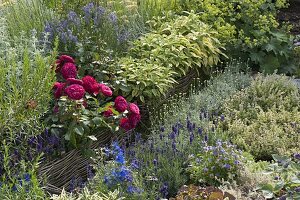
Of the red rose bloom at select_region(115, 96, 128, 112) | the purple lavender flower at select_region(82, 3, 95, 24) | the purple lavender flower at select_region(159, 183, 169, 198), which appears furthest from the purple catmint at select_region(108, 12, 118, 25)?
the purple lavender flower at select_region(159, 183, 169, 198)

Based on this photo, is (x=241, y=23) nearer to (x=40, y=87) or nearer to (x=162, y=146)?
(x=162, y=146)

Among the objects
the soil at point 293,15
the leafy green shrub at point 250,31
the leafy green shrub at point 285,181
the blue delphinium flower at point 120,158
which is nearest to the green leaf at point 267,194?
the leafy green shrub at point 285,181

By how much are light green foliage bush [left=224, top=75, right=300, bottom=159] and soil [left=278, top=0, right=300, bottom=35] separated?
225cm

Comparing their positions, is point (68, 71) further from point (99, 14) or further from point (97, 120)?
point (99, 14)

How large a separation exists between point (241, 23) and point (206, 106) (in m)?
2.16

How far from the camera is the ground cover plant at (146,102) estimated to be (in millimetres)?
3949

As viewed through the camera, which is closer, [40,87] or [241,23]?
[40,87]

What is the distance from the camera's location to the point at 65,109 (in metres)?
4.48

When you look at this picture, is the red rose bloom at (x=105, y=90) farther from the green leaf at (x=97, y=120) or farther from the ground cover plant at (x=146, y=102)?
the green leaf at (x=97, y=120)

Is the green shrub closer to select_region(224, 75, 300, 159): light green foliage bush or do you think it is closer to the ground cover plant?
the ground cover plant

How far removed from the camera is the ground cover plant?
3.95 metres

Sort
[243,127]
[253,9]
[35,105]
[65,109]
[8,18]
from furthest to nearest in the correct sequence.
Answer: [253,9], [8,18], [243,127], [65,109], [35,105]

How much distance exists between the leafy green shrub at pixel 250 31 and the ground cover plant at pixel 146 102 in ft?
0.06

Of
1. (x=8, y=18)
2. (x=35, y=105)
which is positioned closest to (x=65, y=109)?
(x=35, y=105)
